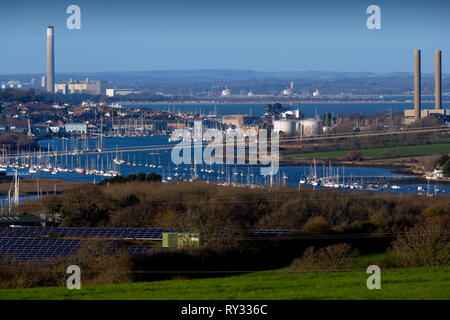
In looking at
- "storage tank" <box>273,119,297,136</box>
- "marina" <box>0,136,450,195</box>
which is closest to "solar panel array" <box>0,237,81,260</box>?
"marina" <box>0,136,450,195</box>

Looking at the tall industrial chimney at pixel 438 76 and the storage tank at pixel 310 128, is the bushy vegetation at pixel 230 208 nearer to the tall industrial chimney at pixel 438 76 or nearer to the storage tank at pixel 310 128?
the storage tank at pixel 310 128

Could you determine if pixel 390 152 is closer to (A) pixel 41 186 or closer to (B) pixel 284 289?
(A) pixel 41 186

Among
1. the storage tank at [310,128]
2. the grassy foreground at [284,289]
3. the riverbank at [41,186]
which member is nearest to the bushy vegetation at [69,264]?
the grassy foreground at [284,289]

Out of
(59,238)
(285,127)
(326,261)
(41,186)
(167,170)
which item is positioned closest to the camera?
(326,261)

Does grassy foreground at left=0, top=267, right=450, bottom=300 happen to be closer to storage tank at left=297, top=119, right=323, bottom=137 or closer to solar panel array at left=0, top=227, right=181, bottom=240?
solar panel array at left=0, top=227, right=181, bottom=240

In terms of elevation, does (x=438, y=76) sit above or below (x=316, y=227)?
above

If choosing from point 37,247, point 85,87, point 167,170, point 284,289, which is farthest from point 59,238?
point 85,87
